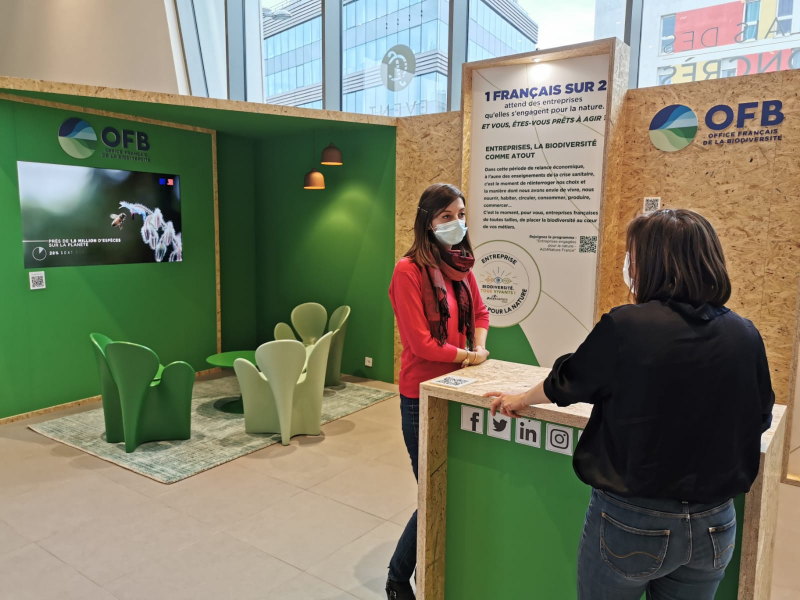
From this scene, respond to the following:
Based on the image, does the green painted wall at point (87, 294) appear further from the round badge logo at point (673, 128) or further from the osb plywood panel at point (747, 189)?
the round badge logo at point (673, 128)

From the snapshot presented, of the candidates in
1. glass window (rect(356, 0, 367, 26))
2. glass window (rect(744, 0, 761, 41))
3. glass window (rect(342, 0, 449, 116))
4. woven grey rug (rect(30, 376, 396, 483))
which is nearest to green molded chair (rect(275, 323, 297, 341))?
woven grey rug (rect(30, 376, 396, 483))

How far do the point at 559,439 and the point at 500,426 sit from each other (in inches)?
8.5

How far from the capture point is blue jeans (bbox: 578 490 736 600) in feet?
4.54

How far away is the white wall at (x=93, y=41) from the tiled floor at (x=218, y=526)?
3.61 m

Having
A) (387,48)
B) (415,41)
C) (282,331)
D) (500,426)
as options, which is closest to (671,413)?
(500,426)

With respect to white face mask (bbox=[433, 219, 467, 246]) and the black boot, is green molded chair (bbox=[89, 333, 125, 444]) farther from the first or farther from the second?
white face mask (bbox=[433, 219, 467, 246])

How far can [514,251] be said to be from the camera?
5176mm

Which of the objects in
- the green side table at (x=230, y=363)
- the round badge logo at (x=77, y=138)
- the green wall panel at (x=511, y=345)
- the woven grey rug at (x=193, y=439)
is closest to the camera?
the woven grey rug at (x=193, y=439)

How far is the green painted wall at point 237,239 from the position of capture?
7086mm

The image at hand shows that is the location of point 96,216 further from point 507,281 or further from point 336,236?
point 507,281

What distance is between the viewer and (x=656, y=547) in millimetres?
1384

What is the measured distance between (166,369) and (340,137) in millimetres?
3262

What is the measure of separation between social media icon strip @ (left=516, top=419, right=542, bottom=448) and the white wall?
5598 mm

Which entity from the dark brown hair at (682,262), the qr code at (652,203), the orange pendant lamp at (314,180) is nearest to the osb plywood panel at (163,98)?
the orange pendant lamp at (314,180)
